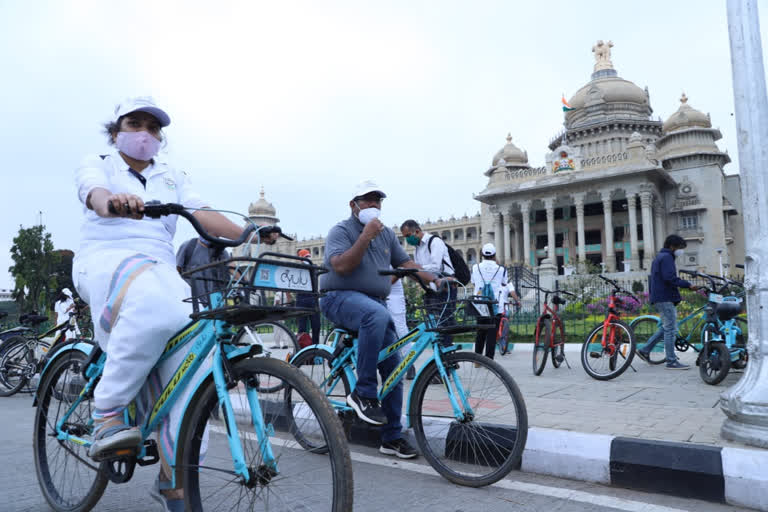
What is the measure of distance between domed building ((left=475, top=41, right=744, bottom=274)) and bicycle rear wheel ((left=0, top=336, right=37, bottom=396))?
3928 cm

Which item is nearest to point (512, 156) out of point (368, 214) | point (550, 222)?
point (550, 222)

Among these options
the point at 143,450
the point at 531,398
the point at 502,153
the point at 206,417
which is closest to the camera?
the point at 206,417

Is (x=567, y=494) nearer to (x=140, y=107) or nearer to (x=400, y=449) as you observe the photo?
(x=400, y=449)

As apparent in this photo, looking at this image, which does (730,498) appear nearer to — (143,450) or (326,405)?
(326,405)

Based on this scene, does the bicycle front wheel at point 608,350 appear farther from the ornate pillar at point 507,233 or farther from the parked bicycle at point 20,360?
the ornate pillar at point 507,233

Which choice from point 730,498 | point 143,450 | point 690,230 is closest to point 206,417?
point 143,450

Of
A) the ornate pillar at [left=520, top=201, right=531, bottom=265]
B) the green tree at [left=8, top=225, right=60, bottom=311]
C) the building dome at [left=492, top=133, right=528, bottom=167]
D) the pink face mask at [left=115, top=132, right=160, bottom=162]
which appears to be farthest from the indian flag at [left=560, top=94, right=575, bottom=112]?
the pink face mask at [left=115, top=132, right=160, bottom=162]

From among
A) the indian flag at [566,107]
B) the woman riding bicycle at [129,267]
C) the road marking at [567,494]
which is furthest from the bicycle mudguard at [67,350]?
the indian flag at [566,107]

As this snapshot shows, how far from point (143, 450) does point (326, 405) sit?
91 cm

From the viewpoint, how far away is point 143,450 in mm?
2279

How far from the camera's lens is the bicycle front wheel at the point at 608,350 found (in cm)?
653

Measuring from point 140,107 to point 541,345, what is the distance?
19.8 ft

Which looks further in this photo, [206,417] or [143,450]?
[143,450]

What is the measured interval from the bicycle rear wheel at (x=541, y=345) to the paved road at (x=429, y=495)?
405cm
